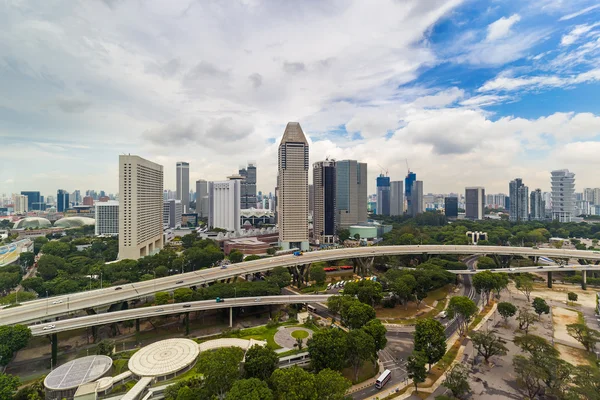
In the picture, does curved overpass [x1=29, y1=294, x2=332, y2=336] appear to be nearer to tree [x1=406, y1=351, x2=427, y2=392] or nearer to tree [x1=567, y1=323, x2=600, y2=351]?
tree [x1=406, y1=351, x2=427, y2=392]

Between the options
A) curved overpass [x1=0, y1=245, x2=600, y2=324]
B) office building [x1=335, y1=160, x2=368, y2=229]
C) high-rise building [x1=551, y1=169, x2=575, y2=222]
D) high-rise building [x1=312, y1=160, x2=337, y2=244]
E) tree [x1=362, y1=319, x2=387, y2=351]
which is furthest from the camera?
office building [x1=335, y1=160, x2=368, y2=229]

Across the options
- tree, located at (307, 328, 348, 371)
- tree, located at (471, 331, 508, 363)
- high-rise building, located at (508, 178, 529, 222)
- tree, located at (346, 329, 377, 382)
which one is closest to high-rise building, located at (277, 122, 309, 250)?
tree, located at (471, 331, 508, 363)

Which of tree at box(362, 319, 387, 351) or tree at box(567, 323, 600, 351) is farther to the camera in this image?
tree at box(567, 323, 600, 351)

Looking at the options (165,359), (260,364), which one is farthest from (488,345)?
(165,359)

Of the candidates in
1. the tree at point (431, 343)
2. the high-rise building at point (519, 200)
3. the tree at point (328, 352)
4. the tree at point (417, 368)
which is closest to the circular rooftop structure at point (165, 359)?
the tree at point (328, 352)

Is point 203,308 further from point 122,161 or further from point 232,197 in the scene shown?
point 232,197

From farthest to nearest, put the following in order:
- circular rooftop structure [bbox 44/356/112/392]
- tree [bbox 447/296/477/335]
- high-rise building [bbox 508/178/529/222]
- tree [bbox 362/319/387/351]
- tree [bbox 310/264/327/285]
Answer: high-rise building [bbox 508/178/529/222] < tree [bbox 310/264/327/285] < tree [bbox 447/296/477/335] < tree [bbox 362/319/387/351] < circular rooftop structure [bbox 44/356/112/392]

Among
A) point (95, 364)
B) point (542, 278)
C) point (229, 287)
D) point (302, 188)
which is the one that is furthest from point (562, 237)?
point (95, 364)
